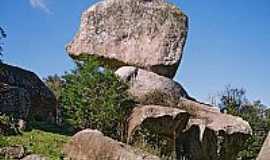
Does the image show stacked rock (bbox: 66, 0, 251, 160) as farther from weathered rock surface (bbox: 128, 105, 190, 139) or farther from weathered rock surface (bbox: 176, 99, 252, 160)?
weathered rock surface (bbox: 128, 105, 190, 139)

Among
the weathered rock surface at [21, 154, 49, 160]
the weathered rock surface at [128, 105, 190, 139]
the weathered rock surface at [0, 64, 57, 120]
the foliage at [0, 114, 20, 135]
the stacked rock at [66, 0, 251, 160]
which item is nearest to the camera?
the weathered rock surface at [21, 154, 49, 160]

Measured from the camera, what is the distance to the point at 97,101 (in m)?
13.9

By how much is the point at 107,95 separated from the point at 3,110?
2887 millimetres

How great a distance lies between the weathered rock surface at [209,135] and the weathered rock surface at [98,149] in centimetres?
393

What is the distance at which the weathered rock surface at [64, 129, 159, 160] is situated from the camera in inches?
395

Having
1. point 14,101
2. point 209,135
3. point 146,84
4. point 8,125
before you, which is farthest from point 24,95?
point 209,135

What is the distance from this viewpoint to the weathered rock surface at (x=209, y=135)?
14.4 metres

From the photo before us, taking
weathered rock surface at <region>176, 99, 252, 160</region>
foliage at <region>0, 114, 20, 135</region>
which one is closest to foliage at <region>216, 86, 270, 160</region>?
weathered rock surface at <region>176, 99, 252, 160</region>

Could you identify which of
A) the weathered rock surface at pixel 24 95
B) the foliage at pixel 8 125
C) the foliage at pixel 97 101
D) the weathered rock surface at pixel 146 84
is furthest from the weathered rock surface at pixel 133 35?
the foliage at pixel 8 125

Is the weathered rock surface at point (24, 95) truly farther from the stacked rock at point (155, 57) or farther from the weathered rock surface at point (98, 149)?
the weathered rock surface at point (98, 149)

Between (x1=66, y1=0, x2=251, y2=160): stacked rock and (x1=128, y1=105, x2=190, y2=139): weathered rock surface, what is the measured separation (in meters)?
0.38

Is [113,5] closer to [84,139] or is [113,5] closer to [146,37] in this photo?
[146,37]

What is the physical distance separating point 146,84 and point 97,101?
2023 millimetres

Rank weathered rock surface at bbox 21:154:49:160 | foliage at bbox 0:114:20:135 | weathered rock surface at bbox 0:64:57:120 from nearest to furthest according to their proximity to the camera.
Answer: weathered rock surface at bbox 21:154:49:160 → foliage at bbox 0:114:20:135 → weathered rock surface at bbox 0:64:57:120
